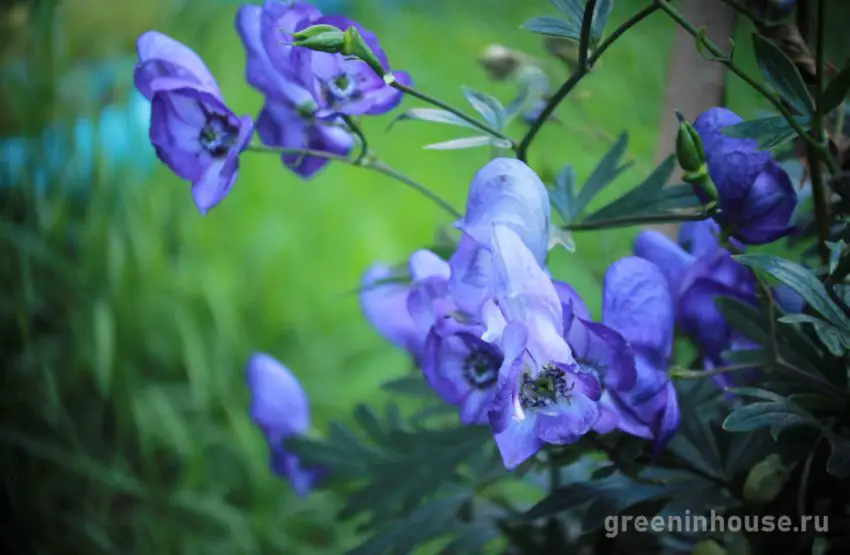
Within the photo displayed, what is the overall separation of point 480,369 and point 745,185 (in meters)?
0.13

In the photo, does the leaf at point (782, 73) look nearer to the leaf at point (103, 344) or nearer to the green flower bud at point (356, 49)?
the green flower bud at point (356, 49)

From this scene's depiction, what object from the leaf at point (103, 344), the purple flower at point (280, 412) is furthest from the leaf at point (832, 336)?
the leaf at point (103, 344)

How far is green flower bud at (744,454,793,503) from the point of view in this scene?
13.6 inches

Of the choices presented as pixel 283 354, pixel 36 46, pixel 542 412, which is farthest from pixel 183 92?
pixel 283 354

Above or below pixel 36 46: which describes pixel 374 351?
below

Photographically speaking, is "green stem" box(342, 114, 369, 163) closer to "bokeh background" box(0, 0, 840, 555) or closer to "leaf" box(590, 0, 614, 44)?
"leaf" box(590, 0, 614, 44)

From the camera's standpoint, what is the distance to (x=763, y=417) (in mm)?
326

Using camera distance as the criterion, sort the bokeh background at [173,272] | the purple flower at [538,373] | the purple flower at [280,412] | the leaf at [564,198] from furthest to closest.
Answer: the bokeh background at [173,272] < the purple flower at [280,412] < the leaf at [564,198] < the purple flower at [538,373]

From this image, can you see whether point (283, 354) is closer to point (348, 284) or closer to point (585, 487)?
point (348, 284)

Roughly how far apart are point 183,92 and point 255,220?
0.91 meters

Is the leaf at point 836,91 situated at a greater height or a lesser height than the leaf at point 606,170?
greater

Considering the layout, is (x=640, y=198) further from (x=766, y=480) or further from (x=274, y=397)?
(x=274, y=397)

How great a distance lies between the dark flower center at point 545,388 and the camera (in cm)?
29

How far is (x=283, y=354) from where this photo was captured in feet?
3.83
